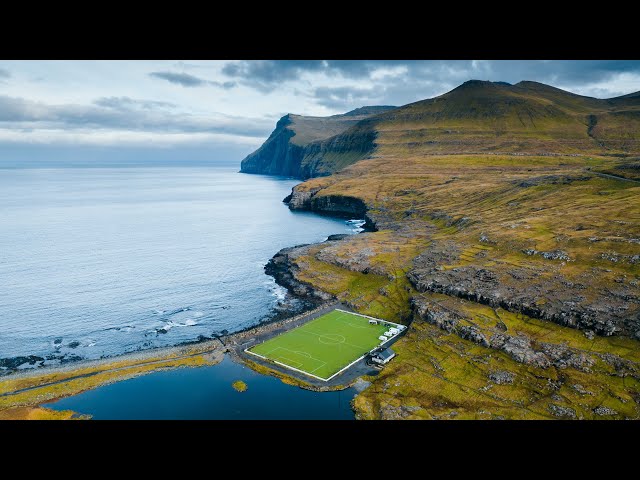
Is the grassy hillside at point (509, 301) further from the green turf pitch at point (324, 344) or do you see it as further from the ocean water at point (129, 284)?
the ocean water at point (129, 284)

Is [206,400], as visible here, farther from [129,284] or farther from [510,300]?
[129,284]

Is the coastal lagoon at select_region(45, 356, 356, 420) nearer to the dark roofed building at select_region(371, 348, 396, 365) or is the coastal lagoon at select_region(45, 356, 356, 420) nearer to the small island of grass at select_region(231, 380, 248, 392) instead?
the small island of grass at select_region(231, 380, 248, 392)

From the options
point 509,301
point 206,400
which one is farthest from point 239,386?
point 509,301

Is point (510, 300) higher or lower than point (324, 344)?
higher

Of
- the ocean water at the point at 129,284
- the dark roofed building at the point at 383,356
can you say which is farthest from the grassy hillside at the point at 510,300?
the ocean water at the point at 129,284

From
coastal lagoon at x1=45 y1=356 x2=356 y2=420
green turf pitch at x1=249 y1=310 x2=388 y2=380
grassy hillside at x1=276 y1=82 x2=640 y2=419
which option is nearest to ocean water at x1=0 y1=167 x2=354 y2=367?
green turf pitch at x1=249 y1=310 x2=388 y2=380

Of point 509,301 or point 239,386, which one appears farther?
point 509,301

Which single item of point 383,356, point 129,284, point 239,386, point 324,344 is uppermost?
point 383,356

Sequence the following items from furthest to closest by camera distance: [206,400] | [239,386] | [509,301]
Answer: [509,301]
[239,386]
[206,400]
